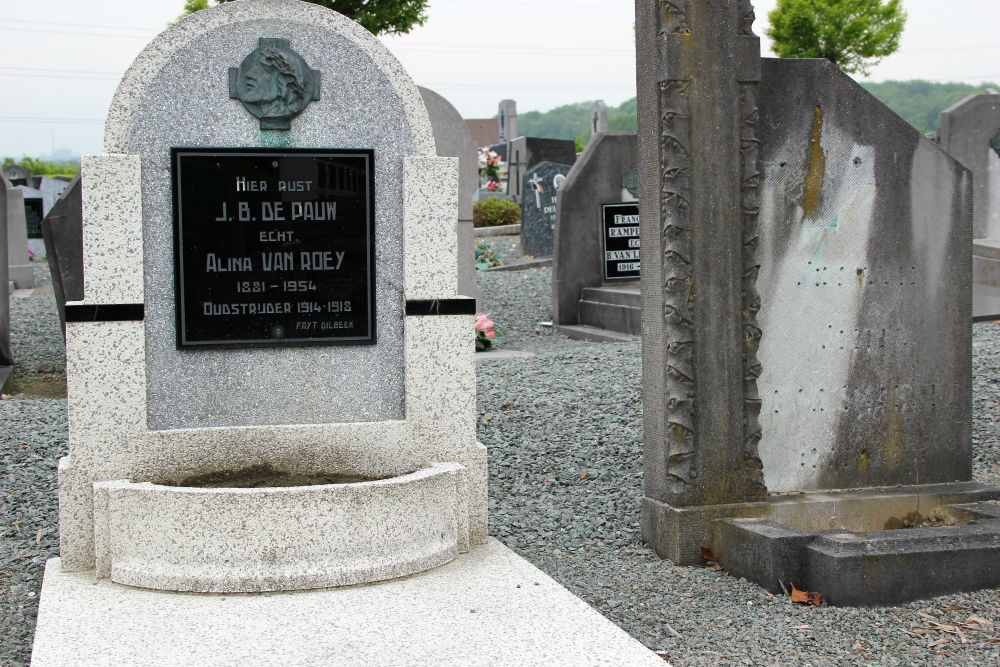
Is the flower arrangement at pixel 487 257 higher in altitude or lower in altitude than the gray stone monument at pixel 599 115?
lower

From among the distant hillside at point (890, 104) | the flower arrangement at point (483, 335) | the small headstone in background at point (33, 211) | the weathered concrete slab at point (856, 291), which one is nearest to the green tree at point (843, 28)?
the distant hillside at point (890, 104)

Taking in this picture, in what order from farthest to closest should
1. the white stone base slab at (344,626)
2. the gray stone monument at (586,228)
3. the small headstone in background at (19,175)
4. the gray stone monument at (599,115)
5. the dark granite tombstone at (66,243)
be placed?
the gray stone monument at (599,115) → the small headstone in background at (19,175) → the gray stone monument at (586,228) → the dark granite tombstone at (66,243) → the white stone base slab at (344,626)

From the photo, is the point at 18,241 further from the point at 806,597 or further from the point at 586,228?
the point at 806,597

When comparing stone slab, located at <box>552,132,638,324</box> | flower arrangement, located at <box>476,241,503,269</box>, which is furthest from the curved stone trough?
flower arrangement, located at <box>476,241,503,269</box>

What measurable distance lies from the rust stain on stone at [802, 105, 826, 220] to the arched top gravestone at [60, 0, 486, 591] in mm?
1569

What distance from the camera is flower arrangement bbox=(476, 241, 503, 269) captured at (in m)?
17.8

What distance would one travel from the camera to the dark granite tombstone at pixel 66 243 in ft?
28.7

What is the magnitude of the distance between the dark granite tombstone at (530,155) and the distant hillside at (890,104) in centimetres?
4028

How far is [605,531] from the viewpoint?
470 centimetres

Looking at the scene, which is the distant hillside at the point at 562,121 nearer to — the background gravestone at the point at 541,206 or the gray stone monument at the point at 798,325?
the background gravestone at the point at 541,206

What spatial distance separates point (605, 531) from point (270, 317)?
5.85 ft

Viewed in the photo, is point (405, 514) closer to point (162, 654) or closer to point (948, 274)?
point (162, 654)

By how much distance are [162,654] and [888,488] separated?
3268 mm

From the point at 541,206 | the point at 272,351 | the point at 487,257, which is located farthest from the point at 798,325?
the point at 487,257
